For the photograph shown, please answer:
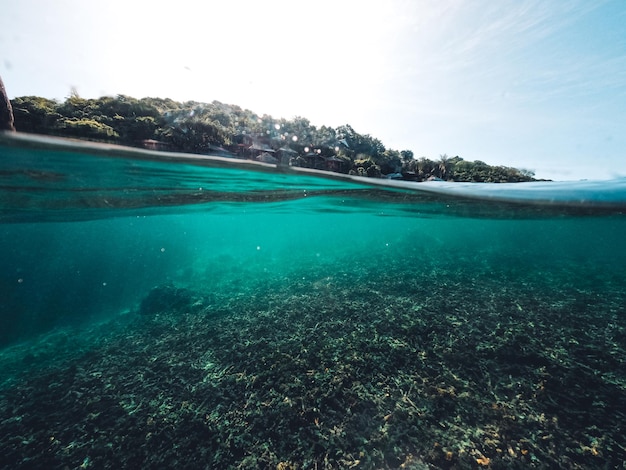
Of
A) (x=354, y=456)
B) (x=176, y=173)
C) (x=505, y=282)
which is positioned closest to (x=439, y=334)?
(x=354, y=456)

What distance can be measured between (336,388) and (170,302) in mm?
11758

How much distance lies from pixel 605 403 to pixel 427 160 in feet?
62.0

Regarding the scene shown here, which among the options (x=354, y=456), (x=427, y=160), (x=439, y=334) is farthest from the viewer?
(x=427, y=160)

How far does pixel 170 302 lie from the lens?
1415 centimetres

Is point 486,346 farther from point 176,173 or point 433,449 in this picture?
point 176,173

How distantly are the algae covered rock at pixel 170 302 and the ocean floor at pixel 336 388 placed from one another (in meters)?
1.39

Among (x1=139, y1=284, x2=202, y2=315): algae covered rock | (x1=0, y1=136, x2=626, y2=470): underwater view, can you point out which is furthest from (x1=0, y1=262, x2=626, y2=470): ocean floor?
(x1=139, y1=284, x2=202, y2=315): algae covered rock

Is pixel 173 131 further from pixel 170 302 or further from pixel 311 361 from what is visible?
A: pixel 311 361

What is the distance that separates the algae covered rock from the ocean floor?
4.56 ft

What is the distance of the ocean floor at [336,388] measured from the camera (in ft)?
16.1

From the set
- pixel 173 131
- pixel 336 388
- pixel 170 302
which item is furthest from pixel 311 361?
pixel 173 131

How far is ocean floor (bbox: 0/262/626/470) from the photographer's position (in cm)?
489

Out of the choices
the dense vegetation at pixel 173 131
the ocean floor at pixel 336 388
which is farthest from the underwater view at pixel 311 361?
the dense vegetation at pixel 173 131

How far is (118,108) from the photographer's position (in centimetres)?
1341
